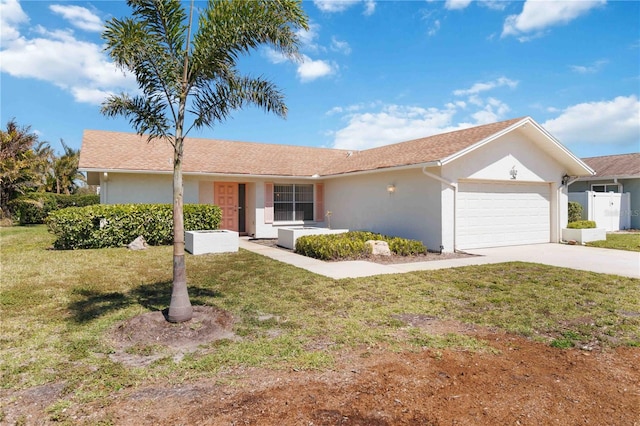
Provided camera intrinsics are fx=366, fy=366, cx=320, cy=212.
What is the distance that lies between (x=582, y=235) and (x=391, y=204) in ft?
24.4

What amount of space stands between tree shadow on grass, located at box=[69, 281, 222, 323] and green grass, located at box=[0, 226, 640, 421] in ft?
0.06

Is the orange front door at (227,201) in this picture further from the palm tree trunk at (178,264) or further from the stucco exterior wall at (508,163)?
the palm tree trunk at (178,264)

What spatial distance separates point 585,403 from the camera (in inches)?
120

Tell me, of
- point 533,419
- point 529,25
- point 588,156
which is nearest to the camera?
point 533,419

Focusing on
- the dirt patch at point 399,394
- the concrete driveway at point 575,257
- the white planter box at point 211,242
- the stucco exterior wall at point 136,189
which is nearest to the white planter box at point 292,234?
the white planter box at point 211,242

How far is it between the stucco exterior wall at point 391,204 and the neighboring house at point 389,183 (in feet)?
0.13


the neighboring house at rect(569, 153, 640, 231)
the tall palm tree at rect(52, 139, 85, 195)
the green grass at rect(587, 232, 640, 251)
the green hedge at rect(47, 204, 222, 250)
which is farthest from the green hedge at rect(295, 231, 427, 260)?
the tall palm tree at rect(52, 139, 85, 195)

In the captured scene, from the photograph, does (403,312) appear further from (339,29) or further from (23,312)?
(339,29)

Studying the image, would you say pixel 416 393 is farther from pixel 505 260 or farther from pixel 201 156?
pixel 201 156

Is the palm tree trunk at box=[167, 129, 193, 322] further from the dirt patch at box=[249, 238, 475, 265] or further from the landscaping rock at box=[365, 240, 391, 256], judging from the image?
the landscaping rock at box=[365, 240, 391, 256]

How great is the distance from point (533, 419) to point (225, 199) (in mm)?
15193

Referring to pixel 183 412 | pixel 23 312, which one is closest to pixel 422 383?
pixel 183 412

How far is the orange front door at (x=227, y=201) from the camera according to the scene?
648 inches

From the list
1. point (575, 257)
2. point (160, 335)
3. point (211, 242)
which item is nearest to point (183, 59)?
point (160, 335)
